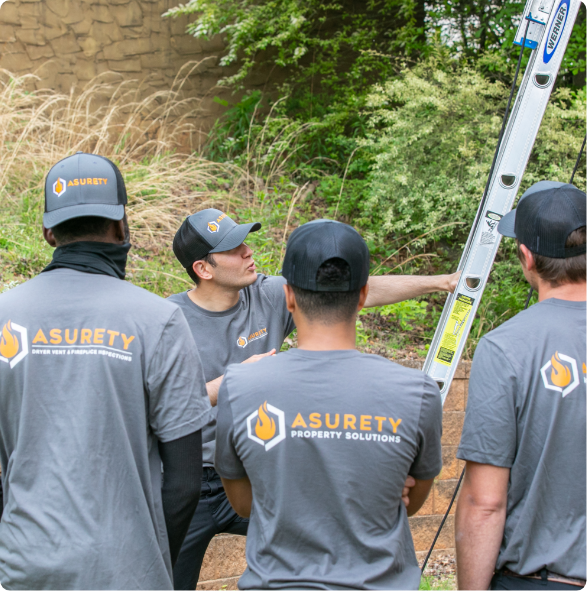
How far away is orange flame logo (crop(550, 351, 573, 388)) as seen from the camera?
1888mm

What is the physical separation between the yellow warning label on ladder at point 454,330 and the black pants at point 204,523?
125cm

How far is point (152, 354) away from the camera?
6.29ft

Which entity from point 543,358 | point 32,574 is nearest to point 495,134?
point 543,358

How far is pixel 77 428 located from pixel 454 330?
6.19 ft

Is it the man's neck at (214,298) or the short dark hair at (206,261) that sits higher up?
the short dark hair at (206,261)

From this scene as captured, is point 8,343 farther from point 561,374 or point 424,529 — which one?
point 424,529

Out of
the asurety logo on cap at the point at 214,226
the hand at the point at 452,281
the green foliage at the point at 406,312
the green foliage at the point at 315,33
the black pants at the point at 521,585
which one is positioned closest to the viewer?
the black pants at the point at 521,585

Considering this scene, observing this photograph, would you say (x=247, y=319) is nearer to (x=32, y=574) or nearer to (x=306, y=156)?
(x=32, y=574)

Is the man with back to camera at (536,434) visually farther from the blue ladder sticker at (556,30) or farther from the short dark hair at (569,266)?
the blue ladder sticker at (556,30)

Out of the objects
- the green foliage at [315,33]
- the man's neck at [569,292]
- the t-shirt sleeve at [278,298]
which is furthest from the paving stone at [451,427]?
the green foliage at [315,33]

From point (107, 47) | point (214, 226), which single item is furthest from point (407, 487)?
point (107, 47)

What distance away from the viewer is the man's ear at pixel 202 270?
3102 millimetres

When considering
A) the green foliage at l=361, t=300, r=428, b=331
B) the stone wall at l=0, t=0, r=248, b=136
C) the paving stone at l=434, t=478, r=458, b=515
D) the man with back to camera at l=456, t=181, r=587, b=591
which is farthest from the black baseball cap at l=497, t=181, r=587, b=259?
the stone wall at l=0, t=0, r=248, b=136

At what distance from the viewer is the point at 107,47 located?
8344mm
